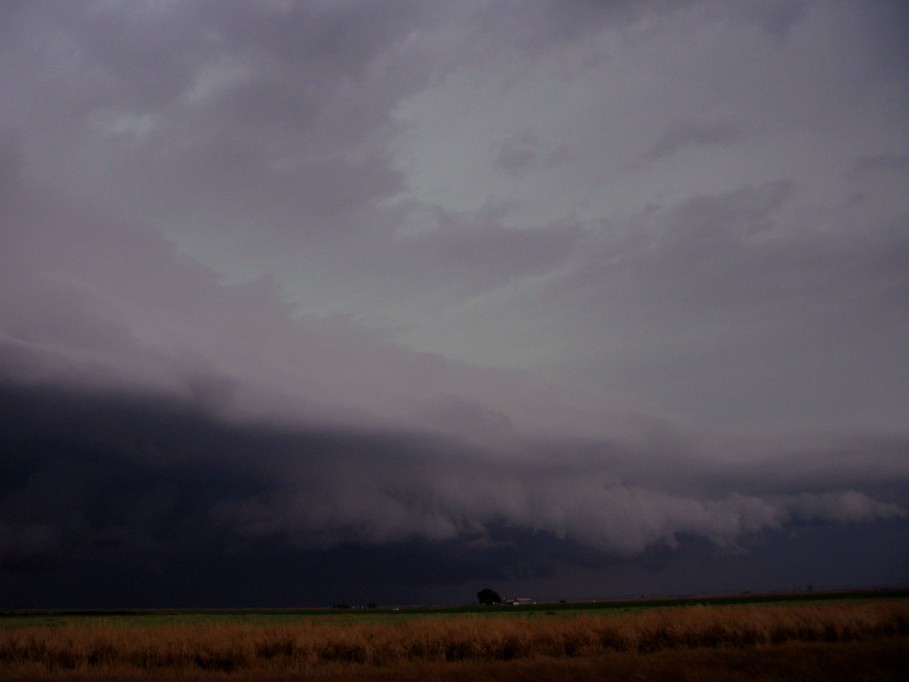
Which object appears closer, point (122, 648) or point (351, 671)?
point (351, 671)

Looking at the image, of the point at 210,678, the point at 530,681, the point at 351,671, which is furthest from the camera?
the point at 351,671

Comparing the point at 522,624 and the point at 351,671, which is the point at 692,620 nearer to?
the point at 522,624

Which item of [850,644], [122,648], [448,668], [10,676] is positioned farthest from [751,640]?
[10,676]

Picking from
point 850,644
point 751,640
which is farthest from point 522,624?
point 850,644

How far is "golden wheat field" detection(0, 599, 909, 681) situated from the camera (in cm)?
3269

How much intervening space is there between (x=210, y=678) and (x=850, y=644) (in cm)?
3411

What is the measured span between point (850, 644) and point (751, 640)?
23.0 feet

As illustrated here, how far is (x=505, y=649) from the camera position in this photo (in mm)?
43062

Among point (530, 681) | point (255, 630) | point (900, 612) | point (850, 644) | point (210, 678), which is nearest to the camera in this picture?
point (530, 681)

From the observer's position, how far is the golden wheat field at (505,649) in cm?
3269

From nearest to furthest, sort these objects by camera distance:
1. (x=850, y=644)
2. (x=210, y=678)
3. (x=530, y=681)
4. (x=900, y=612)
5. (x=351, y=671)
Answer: (x=530, y=681) → (x=210, y=678) → (x=351, y=671) → (x=850, y=644) → (x=900, y=612)

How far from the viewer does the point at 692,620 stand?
1871 inches

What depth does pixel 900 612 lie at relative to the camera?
50844mm

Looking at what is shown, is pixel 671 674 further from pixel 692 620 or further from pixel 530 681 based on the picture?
pixel 692 620
